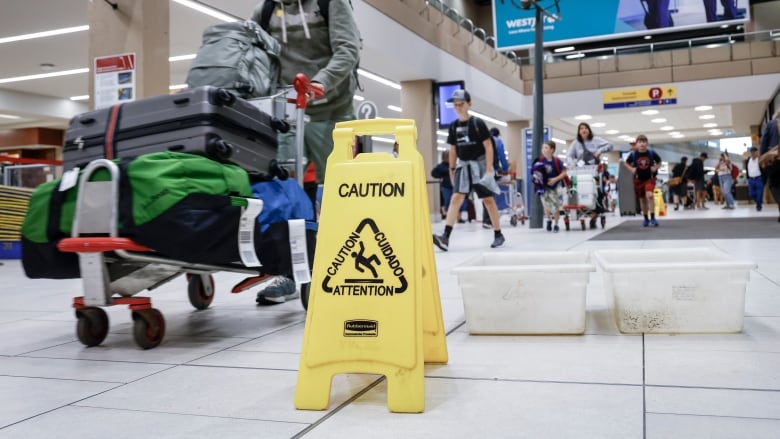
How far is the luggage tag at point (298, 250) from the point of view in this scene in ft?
8.63

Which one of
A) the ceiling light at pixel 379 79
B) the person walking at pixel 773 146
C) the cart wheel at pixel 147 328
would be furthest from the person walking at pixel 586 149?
the cart wheel at pixel 147 328

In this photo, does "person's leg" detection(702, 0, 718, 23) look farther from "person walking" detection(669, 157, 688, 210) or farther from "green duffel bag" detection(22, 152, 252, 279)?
"green duffel bag" detection(22, 152, 252, 279)

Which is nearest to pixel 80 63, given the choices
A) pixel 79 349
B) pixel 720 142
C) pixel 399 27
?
pixel 399 27

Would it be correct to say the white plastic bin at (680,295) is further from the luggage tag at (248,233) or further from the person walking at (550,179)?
the person walking at (550,179)

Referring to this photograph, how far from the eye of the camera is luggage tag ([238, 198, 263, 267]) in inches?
92.0

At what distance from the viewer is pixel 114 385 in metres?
1.79

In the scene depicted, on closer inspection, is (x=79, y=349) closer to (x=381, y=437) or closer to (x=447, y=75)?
(x=381, y=437)

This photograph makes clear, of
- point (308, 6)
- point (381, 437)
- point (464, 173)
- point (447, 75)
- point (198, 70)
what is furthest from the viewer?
point (447, 75)

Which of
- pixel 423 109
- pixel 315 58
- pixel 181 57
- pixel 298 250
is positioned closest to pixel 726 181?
pixel 423 109

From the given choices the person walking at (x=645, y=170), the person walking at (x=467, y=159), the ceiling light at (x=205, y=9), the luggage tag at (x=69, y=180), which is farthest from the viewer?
the ceiling light at (x=205, y=9)

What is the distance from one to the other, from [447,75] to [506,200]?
3.30 m

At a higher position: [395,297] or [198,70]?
[198,70]

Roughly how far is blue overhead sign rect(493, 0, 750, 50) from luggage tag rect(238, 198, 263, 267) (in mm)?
10684

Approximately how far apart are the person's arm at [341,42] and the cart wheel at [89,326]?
4.83 feet
